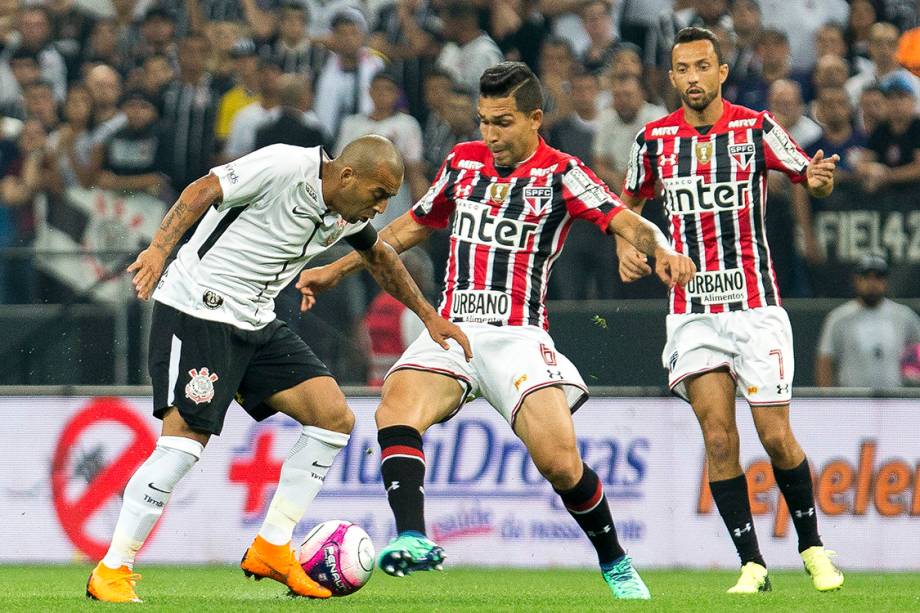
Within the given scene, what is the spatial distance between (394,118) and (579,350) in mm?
3163

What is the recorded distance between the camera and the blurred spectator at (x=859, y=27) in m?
12.8

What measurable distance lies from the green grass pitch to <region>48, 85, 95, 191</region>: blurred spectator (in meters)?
3.95

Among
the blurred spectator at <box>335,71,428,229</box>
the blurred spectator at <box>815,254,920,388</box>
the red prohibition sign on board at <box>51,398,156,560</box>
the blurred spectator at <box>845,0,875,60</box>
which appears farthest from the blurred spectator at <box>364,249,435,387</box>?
the blurred spectator at <box>845,0,875,60</box>

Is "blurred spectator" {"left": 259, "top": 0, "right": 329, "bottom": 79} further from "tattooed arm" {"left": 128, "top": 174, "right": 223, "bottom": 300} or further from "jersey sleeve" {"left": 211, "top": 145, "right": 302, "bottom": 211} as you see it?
"tattooed arm" {"left": 128, "top": 174, "right": 223, "bottom": 300}

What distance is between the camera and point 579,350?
33.6 ft

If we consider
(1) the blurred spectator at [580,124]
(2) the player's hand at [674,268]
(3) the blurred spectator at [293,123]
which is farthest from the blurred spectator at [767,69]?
(2) the player's hand at [674,268]

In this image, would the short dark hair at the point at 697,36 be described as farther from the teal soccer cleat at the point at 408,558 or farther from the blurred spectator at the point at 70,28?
the blurred spectator at the point at 70,28

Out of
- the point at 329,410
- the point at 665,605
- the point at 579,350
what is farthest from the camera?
the point at 579,350

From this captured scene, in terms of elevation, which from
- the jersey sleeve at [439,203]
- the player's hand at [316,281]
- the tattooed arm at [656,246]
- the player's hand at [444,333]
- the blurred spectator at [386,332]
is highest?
the jersey sleeve at [439,203]

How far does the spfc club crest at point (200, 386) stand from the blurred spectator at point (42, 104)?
25.0 ft

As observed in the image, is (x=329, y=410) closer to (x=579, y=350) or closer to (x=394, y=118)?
(x=579, y=350)

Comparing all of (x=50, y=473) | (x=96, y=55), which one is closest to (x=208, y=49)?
(x=96, y=55)

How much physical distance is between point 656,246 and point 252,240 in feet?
5.57

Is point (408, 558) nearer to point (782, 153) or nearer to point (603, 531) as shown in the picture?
point (603, 531)
